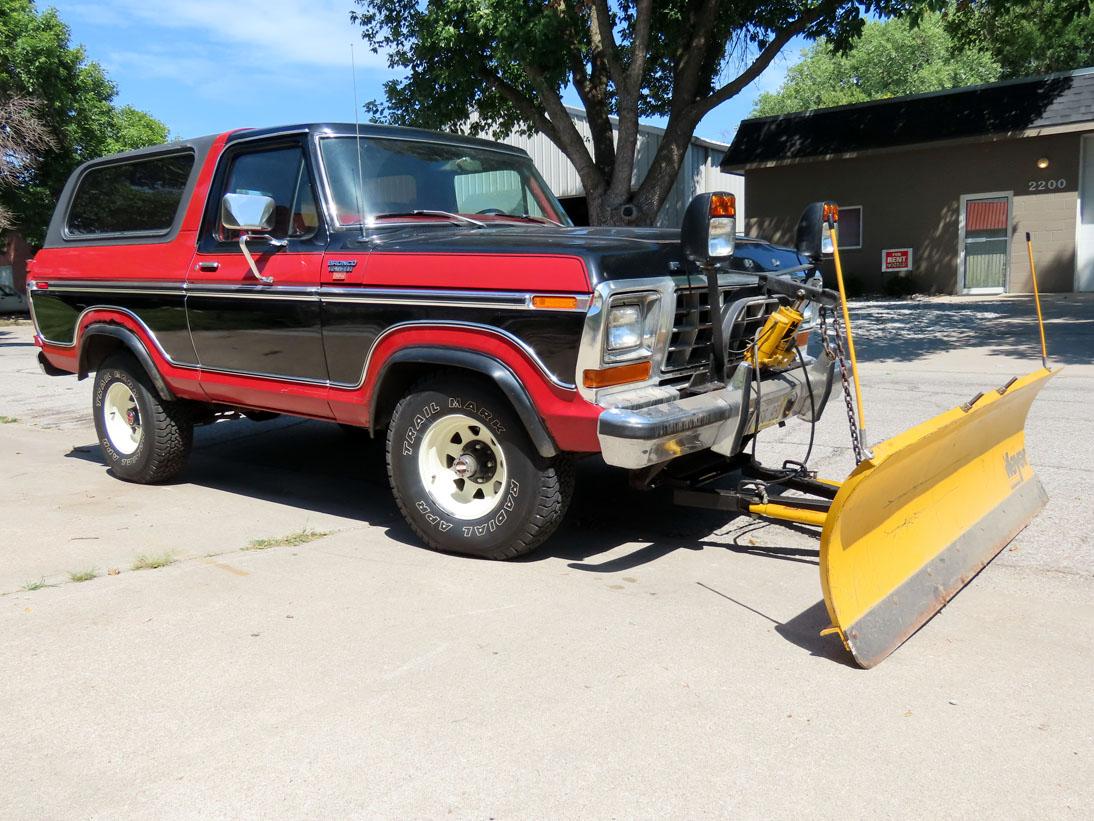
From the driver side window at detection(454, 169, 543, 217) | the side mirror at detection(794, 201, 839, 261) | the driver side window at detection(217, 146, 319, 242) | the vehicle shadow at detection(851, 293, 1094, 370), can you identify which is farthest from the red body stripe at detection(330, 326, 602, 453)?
the vehicle shadow at detection(851, 293, 1094, 370)

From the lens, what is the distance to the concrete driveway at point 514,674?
9.29 ft

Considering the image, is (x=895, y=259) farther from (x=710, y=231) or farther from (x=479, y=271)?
(x=479, y=271)

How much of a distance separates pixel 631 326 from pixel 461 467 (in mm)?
1149

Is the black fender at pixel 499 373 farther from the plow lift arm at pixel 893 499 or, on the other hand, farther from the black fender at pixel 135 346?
the black fender at pixel 135 346

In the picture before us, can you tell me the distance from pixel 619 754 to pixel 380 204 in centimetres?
339

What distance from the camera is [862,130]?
21688mm

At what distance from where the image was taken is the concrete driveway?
111 inches

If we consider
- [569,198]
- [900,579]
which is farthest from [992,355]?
[569,198]

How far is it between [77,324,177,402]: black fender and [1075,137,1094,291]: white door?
18855 mm

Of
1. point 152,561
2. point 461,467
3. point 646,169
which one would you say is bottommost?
point 152,561

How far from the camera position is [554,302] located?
4258 millimetres

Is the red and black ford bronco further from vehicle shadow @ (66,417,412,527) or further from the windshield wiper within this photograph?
vehicle shadow @ (66,417,412,527)

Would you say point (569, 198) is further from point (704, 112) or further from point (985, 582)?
point (985, 582)

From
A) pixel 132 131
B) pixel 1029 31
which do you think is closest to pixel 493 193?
pixel 1029 31
